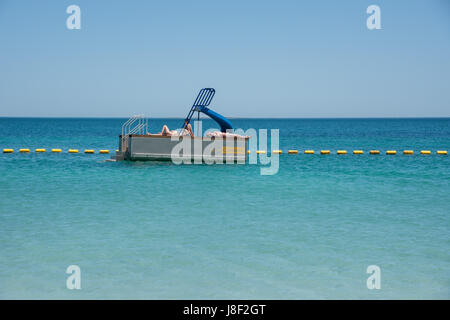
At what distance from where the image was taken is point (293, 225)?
12.2 metres

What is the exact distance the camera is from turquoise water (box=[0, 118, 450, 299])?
7809 millimetres

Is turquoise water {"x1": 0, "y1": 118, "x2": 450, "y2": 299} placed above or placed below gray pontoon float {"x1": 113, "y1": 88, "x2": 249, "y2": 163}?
below

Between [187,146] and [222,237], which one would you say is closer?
[222,237]

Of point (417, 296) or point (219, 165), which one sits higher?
point (219, 165)

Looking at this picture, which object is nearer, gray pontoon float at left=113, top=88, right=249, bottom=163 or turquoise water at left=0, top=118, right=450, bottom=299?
turquoise water at left=0, top=118, right=450, bottom=299

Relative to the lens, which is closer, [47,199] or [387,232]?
[387,232]

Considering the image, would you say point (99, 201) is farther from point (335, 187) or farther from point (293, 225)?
point (335, 187)

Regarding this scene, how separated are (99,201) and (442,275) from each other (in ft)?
36.2

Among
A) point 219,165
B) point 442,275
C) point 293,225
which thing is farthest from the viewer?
point 219,165

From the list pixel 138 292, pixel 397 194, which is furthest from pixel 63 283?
pixel 397 194

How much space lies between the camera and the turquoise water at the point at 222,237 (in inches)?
307

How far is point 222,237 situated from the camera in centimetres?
1092
